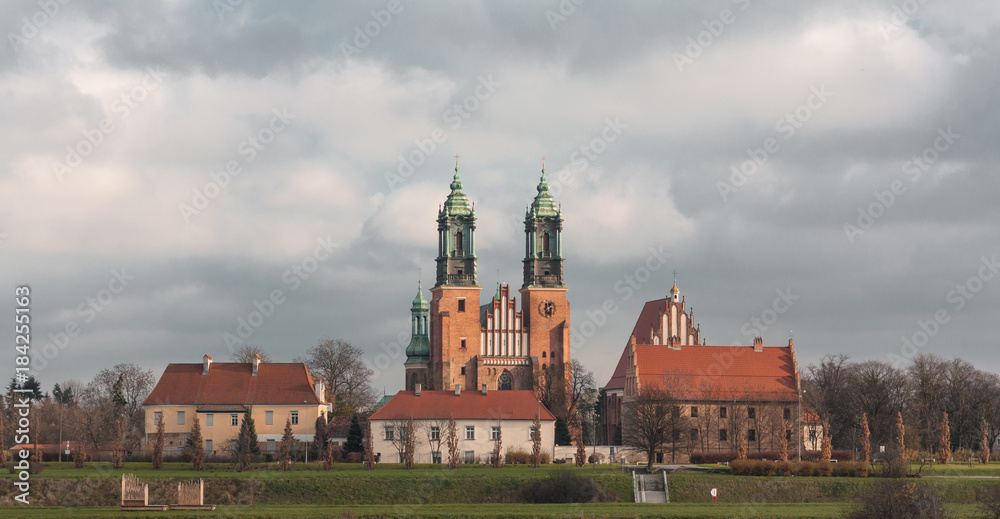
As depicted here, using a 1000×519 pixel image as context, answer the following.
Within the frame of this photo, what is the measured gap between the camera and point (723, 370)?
80.7 meters

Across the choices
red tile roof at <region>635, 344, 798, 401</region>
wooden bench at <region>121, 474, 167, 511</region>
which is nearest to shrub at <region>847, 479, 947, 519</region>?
wooden bench at <region>121, 474, 167, 511</region>

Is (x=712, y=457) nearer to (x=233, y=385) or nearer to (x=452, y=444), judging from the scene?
(x=452, y=444)

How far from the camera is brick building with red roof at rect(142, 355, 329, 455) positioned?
71562mm

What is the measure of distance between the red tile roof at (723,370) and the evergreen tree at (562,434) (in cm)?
639

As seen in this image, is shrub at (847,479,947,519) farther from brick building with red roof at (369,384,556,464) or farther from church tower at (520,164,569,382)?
church tower at (520,164,569,382)

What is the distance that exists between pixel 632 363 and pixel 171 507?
42.8 meters

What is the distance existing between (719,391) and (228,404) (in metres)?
29.8

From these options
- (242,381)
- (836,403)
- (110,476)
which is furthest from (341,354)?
(110,476)

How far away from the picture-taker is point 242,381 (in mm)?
73625

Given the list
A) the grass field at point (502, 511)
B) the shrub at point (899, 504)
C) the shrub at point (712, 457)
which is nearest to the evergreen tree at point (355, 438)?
the shrub at point (712, 457)

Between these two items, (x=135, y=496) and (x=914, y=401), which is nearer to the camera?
(x=135, y=496)

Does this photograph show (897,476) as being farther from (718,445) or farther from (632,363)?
(632,363)

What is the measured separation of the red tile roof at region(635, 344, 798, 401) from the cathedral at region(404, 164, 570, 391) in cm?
1609

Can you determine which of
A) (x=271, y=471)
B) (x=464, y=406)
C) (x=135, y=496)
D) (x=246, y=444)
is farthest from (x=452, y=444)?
(x=135, y=496)
